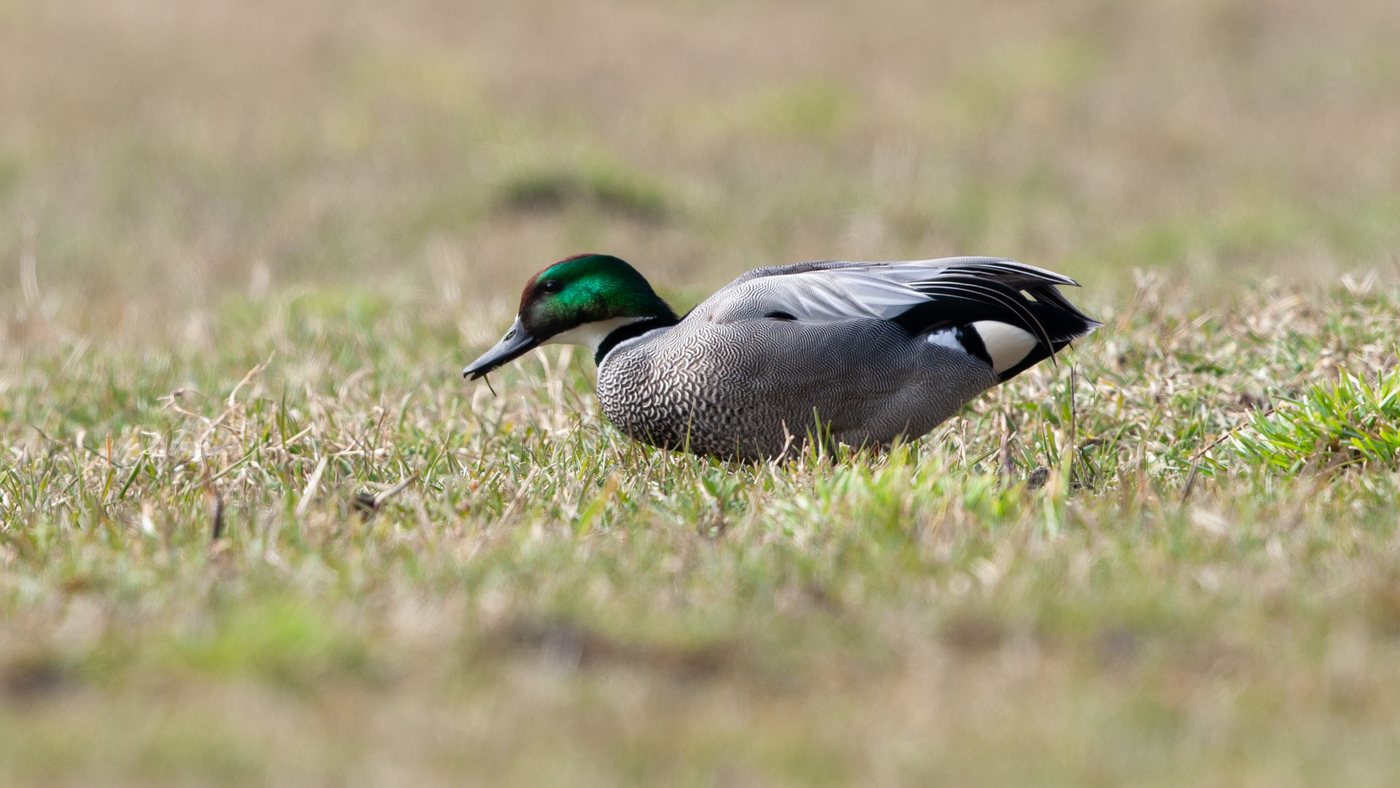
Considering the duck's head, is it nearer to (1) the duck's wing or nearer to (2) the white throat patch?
(2) the white throat patch

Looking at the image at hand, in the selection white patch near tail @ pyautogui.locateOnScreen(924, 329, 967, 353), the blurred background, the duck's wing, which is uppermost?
the duck's wing

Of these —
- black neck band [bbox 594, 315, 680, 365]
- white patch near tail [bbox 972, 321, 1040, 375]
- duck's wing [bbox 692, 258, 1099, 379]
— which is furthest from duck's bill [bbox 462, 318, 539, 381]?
white patch near tail [bbox 972, 321, 1040, 375]

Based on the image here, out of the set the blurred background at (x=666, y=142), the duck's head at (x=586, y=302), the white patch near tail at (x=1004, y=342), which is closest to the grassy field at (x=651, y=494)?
the blurred background at (x=666, y=142)

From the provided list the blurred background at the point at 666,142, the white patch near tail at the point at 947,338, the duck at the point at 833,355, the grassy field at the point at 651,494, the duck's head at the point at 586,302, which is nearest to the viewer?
the grassy field at the point at 651,494

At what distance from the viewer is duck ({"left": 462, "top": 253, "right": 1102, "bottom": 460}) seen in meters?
4.54

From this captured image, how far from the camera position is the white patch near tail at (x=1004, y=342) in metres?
4.68

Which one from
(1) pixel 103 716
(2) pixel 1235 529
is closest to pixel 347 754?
(1) pixel 103 716

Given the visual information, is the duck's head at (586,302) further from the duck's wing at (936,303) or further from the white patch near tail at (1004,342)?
the white patch near tail at (1004,342)

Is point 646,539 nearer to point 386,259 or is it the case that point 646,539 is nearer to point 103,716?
point 103,716

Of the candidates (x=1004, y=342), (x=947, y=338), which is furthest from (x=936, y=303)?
(x=1004, y=342)

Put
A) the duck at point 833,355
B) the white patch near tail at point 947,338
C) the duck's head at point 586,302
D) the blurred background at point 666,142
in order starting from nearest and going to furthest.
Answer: the duck at point 833,355 → the white patch near tail at point 947,338 → the duck's head at point 586,302 → the blurred background at point 666,142

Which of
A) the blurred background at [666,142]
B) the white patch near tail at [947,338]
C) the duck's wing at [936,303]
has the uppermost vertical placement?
the duck's wing at [936,303]

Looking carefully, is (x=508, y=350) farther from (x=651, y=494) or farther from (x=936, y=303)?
(x=936, y=303)

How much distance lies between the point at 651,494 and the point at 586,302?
711 mm
